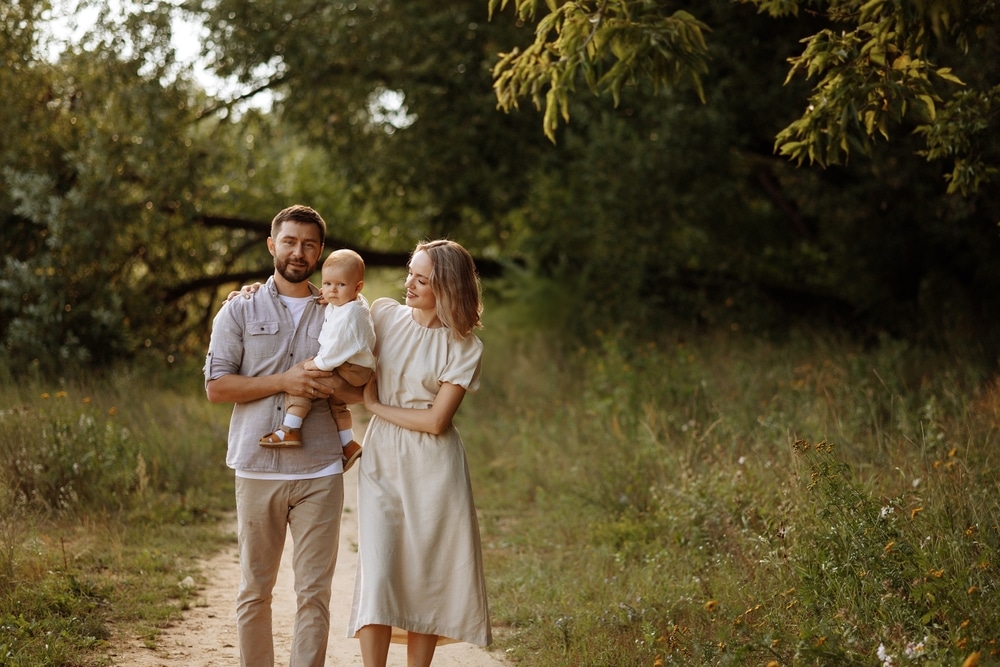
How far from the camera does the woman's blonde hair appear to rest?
435 centimetres

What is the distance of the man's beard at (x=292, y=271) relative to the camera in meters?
4.38

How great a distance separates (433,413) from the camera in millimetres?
4340

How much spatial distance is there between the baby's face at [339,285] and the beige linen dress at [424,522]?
0.34 meters

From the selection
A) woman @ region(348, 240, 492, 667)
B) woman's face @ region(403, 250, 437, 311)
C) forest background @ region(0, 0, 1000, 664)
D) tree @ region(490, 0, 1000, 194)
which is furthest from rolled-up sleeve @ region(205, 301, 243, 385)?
forest background @ region(0, 0, 1000, 664)

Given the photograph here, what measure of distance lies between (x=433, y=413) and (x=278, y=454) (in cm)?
66

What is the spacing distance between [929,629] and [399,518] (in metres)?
2.15

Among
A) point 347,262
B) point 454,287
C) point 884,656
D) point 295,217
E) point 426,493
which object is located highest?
point 295,217

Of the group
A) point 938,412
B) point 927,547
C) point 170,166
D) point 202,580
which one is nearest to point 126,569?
point 202,580

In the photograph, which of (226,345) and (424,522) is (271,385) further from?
(424,522)

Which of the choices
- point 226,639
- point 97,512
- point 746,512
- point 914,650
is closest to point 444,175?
point 97,512

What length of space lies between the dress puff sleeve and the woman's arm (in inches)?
1.2

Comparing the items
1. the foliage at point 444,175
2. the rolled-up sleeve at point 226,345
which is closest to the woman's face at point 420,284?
the rolled-up sleeve at point 226,345

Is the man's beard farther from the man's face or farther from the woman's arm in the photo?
the woman's arm

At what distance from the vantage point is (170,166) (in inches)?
494
